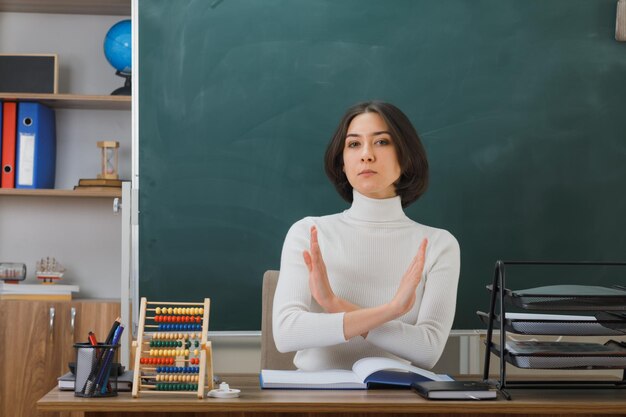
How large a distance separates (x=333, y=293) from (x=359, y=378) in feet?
1.08

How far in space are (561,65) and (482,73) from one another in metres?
0.31

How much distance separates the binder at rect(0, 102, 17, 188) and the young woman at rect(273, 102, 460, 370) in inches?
65.8

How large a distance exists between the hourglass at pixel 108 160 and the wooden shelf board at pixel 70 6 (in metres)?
0.59

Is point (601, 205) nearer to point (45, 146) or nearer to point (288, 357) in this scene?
point (288, 357)

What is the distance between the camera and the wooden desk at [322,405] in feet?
5.43

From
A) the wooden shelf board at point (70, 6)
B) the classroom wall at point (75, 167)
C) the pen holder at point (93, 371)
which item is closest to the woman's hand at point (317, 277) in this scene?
the pen holder at point (93, 371)

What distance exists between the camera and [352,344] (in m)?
2.25

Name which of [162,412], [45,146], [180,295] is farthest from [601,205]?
[45,146]

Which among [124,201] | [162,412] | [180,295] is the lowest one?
[162,412]

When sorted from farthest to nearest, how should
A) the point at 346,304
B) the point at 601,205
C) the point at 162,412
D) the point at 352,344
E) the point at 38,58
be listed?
the point at 38,58 < the point at 601,205 < the point at 352,344 < the point at 346,304 < the point at 162,412

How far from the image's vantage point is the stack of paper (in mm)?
3391

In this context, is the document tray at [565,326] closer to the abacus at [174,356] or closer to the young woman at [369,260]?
the young woman at [369,260]

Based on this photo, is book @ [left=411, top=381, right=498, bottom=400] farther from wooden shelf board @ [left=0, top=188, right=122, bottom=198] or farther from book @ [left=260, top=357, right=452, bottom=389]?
wooden shelf board @ [left=0, top=188, right=122, bottom=198]

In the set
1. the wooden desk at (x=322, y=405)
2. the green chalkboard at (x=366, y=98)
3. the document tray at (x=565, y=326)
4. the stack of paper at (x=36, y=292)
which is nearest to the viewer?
the wooden desk at (x=322, y=405)
